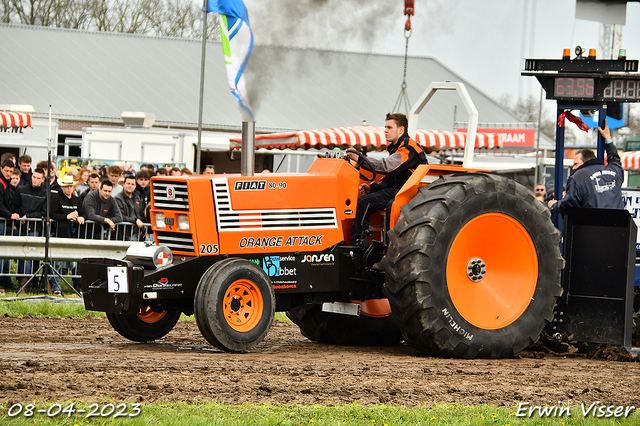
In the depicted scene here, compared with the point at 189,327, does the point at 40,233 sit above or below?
above

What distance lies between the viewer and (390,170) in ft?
24.3

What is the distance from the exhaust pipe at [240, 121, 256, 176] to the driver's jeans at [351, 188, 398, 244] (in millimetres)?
1044

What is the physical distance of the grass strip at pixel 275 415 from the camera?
13.9 ft

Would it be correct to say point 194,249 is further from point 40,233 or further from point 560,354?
point 40,233

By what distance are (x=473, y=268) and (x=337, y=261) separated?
1186 mm

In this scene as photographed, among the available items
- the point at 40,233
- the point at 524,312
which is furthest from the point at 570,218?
the point at 40,233

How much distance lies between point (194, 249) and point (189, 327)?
2750mm

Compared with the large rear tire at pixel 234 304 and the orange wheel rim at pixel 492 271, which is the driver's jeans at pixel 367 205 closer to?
the orange wheel rim at pixel 492 271

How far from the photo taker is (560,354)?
763cm

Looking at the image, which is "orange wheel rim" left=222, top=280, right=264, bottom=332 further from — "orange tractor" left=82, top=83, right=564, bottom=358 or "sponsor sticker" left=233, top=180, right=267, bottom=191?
"sponsor sticker" left=233, top=180, right=267, bottom=191

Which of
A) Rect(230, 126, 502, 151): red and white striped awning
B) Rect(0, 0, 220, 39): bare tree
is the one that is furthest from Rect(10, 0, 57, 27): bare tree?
Rect(230, 126, 502, 151): red and white striped awning

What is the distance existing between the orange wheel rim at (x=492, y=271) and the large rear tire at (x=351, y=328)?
1268 mm

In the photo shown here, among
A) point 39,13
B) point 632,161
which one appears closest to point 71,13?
point 39,13

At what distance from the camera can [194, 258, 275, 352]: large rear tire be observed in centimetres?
656
